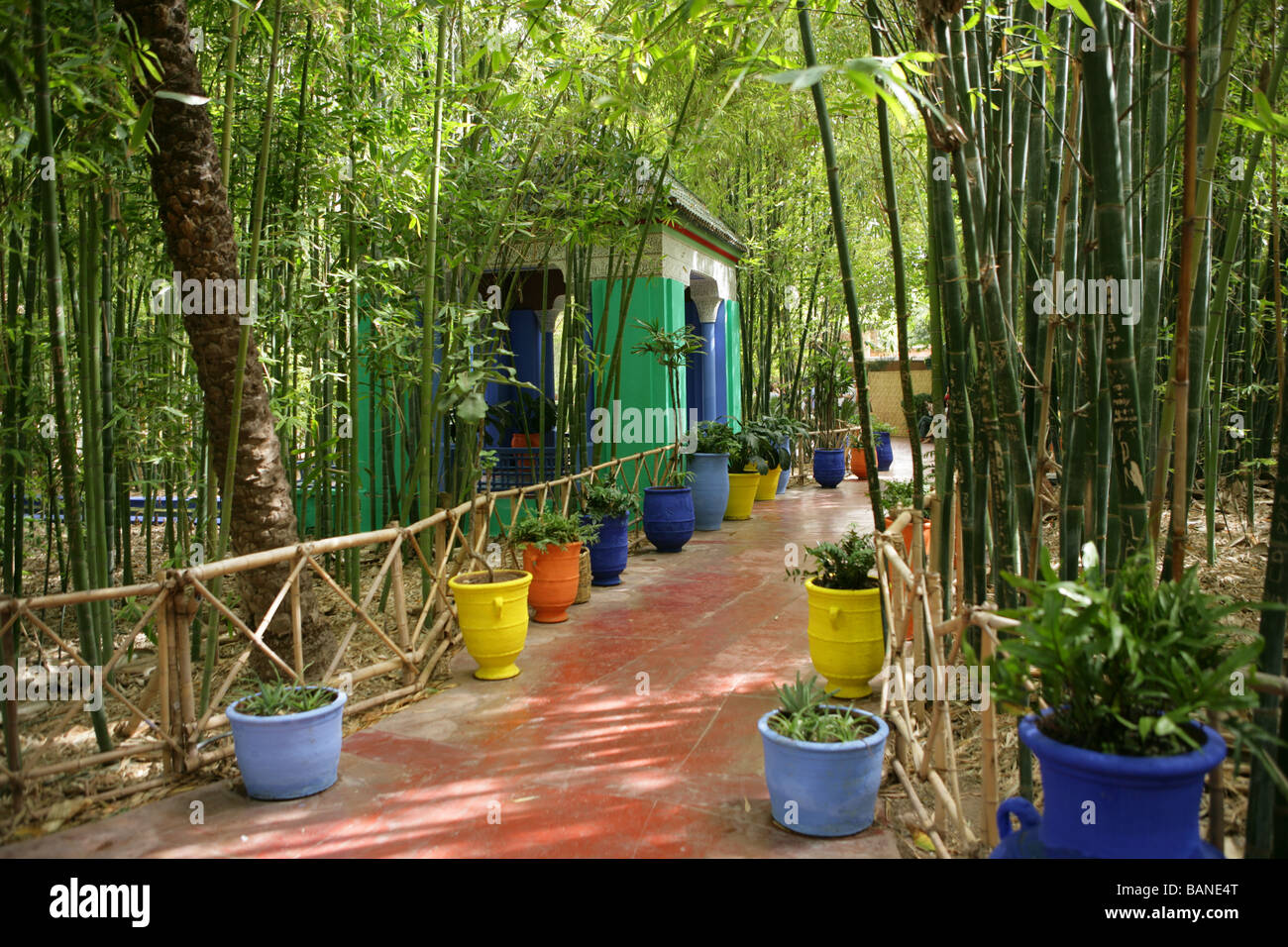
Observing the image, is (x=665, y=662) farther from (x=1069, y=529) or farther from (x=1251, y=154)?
(x=1251, y=154)

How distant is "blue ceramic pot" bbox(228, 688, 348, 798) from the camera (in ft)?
8.04

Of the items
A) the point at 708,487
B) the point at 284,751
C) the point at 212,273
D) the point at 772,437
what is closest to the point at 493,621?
the point at 284,751

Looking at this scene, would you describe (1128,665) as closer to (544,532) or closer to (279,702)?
(279,702)

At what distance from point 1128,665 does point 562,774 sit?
1831mm

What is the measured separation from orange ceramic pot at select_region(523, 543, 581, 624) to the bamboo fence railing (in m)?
0.26

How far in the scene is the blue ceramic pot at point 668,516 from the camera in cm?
620

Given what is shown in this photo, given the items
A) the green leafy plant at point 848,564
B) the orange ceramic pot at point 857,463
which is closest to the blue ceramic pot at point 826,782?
the green leafy plant at point 848,564

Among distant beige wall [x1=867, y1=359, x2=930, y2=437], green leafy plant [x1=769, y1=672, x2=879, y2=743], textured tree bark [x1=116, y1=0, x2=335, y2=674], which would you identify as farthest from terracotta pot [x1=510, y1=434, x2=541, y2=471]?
distant beige wall [x1=867, y1=359, x2=930, y2=437]

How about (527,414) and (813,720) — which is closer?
(813,720)

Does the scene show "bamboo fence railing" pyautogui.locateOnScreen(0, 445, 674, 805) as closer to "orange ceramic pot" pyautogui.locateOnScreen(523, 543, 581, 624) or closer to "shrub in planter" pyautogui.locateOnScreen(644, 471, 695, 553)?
"orange ceramic pot" pyautogui.locateOnScreen(523, 543, 581, 624)

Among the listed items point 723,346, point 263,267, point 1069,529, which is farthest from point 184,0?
point 723,346

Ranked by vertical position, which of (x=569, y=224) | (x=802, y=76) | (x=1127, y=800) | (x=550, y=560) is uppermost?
(x=569, y=224)

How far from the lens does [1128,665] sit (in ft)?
3.86

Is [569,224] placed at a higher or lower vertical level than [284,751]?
higher
